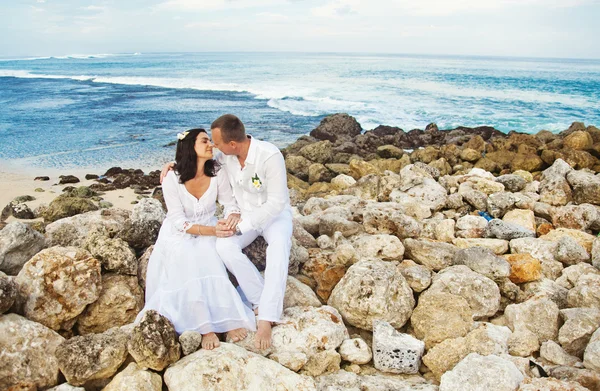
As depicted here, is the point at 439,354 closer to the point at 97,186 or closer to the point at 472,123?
the point at 97,186

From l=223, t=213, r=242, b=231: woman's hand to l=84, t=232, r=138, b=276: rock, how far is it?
108cm

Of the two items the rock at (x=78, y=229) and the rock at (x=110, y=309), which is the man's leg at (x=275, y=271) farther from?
the rock at (x=78, y=229)

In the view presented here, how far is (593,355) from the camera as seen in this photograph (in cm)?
361

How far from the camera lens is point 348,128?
65.0ft

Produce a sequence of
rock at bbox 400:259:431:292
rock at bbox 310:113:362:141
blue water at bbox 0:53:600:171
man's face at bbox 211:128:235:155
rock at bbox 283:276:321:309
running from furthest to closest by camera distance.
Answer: rock at bbox 310:113:362:141 < blue water at bbox 0:53:600:171 < rock at bbox 400:259:431:292 < rock at bbox 283:276:321:309 < man's face at bbox 211:128:235:155

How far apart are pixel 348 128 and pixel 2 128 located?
1586 cm

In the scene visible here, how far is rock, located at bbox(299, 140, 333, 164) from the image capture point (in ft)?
45.7

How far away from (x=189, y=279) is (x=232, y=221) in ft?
2.12

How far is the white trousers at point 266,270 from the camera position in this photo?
3.97 meters

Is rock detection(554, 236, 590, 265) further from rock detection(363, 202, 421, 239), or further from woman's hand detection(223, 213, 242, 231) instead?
woman's hand detection(223, 213, 242, 231)

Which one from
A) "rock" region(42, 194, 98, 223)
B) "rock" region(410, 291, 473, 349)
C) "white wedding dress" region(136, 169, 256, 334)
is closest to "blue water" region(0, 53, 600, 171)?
"rock" region(42, 194, 98, 223)

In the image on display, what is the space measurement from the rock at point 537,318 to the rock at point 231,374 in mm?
2133

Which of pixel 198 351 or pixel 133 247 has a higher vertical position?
pixel 133 247

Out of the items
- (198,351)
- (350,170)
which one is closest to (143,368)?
(198,351)
